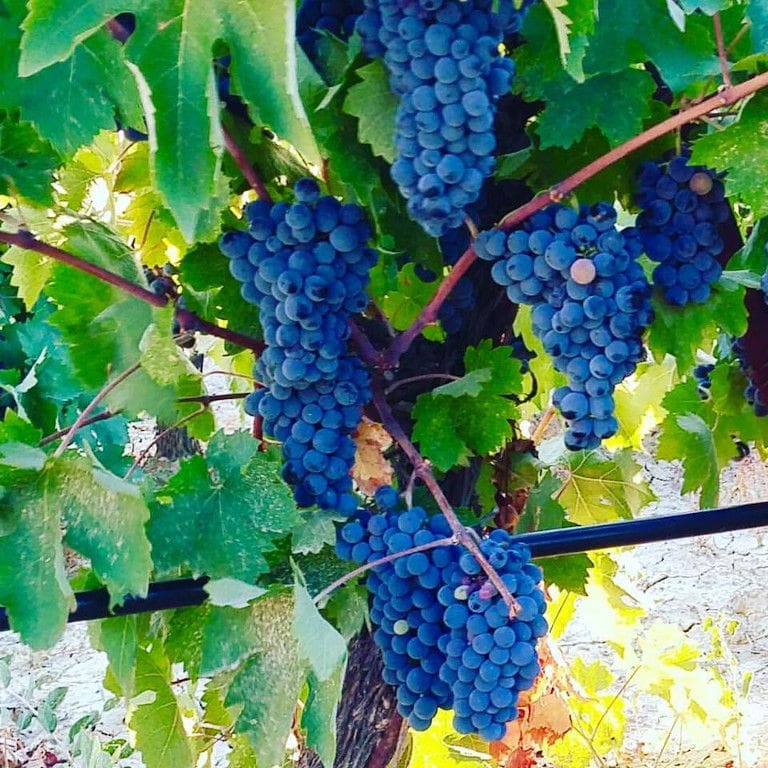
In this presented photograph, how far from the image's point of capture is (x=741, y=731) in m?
2.20

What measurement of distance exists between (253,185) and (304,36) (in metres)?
0.11

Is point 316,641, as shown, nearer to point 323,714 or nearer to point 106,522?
point 323,714

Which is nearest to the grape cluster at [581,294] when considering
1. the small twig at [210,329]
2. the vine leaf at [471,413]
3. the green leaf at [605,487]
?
the vine leaf at [471,413]

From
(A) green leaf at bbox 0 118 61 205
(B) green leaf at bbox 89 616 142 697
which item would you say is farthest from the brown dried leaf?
(A) green leaf at bbox 0 118 61 205

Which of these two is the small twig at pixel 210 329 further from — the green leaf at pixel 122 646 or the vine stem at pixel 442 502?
the green leaf at pixel 122 646

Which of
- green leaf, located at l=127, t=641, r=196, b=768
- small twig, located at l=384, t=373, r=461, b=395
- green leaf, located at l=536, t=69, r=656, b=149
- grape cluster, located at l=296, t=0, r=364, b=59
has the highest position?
grape cluster, located at l=296, t=0, r=364, b=59

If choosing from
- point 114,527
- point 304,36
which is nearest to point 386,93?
point 304,36

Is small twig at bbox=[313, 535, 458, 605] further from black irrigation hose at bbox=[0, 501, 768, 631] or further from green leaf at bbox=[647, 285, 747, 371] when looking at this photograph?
green leaf at bbox=[647, 285, 747, 371]

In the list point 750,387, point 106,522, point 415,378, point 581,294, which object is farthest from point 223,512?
point 750,387

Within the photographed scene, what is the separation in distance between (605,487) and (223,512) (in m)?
0.56

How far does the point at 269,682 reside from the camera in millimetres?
687

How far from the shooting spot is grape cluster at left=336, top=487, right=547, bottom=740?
640 millimetres

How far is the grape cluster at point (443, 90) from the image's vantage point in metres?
0.56

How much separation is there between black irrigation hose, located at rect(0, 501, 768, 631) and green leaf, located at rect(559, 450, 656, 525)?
318 mm
